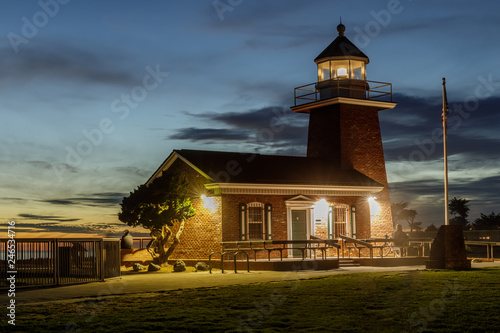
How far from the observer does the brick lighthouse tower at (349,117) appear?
32969 mm

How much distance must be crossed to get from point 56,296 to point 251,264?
10647 mm

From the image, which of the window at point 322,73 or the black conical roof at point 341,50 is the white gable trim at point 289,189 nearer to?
the window at point 322,73

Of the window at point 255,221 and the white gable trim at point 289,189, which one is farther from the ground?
the white gable trim at point 289,189

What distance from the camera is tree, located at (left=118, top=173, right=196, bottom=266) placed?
86.4 feet

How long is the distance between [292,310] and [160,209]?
15035mm

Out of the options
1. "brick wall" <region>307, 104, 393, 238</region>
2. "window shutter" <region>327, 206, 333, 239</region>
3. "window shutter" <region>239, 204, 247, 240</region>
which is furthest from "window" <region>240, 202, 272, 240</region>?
"brick wall" <region>307, 104, 393, 238</region>

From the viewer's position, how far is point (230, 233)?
27.6 m

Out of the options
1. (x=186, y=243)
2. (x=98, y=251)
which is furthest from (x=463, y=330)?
(x=186, y=243)

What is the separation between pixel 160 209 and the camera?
26.7 m

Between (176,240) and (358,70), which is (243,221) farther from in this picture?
(358,70)

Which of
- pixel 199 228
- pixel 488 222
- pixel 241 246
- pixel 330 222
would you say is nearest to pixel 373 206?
pixel 330 222

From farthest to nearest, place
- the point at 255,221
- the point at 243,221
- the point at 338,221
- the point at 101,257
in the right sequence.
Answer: the point at 338,221
the point at 255,221
the point at 243,221
the point at 101,257

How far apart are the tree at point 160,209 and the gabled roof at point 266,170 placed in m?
1.40

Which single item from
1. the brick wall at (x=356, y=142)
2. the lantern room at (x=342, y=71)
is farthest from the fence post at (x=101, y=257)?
the lantern room at (x=342, y=71)
